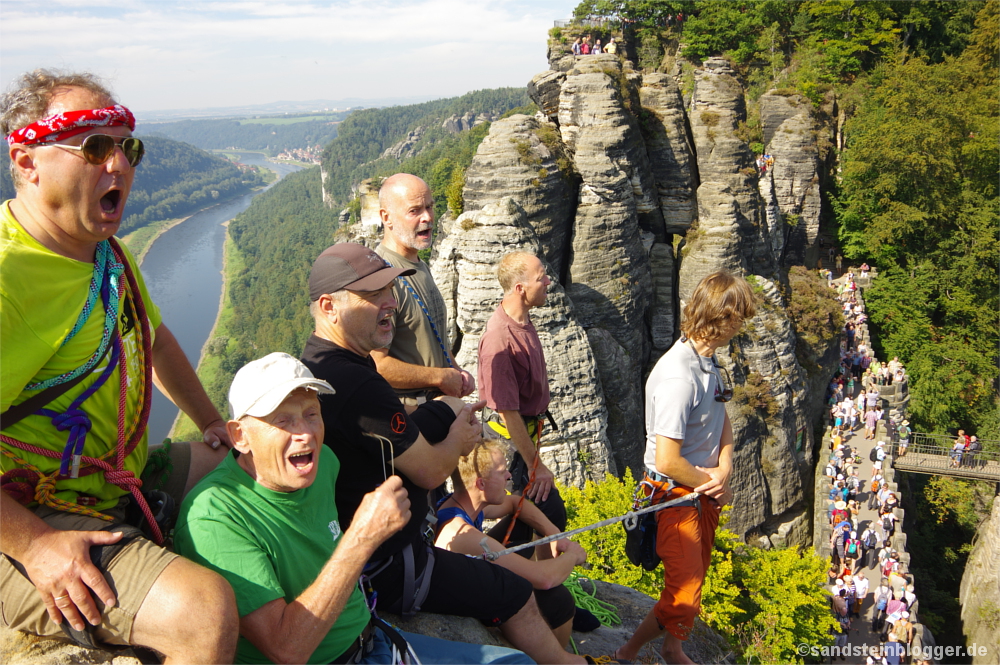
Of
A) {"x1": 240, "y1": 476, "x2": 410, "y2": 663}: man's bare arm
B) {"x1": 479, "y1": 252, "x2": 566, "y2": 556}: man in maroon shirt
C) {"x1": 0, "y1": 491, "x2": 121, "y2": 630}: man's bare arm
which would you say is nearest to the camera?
{"x1": 0, "y1": 491, "x2": 121, "y2": 630}: man's bare arm

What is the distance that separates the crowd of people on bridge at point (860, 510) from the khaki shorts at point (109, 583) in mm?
10526

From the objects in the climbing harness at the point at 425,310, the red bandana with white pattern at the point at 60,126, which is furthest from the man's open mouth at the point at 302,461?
the climbing harness at the point at 425,310

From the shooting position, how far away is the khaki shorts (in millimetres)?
2029

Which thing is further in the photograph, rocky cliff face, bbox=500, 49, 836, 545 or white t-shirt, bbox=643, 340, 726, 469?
rocky cliff face, bbox=500, 49, 836, 545

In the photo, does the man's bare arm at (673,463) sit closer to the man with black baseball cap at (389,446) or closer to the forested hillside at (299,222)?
the man with black baseball cap at (389,446)

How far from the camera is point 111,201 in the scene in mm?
2301

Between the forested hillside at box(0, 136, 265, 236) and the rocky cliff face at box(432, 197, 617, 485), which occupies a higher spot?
the forested hillside at box(0, 136, 265, 236)

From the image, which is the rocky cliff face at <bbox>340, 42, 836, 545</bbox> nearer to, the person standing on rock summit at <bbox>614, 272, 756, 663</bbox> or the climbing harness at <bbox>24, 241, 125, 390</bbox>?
the person standing on rock summit at <bbox>614, 272, 756, 663</bbox>

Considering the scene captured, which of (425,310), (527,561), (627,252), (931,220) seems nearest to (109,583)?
(527,561)

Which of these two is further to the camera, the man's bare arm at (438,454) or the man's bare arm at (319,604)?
the man's bare arm at (438,454)

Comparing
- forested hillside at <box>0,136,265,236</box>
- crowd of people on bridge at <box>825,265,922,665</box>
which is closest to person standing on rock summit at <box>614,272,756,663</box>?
crowd of people on bridge at <box>825,265,922,665</box>

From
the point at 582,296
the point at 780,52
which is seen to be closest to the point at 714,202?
the point at 582,296

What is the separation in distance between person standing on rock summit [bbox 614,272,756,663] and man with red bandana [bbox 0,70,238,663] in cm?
266

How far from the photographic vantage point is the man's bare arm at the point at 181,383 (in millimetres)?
2990
